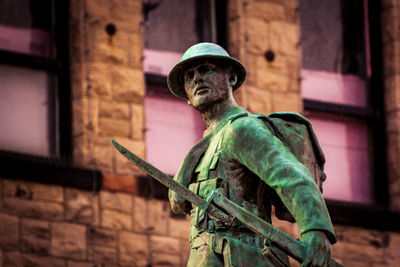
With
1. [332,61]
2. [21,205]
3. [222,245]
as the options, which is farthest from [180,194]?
[332,61]

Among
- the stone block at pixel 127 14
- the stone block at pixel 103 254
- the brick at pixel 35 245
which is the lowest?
the stone block at pixel 103 254

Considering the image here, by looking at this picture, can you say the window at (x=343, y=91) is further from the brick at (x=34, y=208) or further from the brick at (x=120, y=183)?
the brick at (x=34, y=208)

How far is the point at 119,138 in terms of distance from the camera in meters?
20.3

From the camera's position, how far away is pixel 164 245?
2022 cm

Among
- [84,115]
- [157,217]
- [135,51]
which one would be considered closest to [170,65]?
[135,51]

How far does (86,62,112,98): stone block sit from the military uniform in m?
8.74

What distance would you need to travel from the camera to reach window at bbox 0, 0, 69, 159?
19922 millimetres

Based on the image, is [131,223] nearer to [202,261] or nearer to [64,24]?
[64,24]

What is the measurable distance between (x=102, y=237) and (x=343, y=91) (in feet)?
15.7

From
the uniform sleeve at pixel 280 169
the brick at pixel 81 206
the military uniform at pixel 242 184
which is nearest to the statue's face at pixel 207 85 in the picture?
the military uniform at pixel 242 184

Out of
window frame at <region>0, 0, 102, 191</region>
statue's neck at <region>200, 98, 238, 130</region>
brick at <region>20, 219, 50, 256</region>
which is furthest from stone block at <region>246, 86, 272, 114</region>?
statue's neck at <region>200, 98, 238, 130</region>

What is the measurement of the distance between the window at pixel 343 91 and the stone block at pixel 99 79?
324cm

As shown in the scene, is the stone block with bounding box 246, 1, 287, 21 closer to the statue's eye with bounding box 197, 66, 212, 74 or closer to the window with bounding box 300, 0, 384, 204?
the window with bounding box 300, 0, 384, 204

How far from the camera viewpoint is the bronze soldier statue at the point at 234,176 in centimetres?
1079
